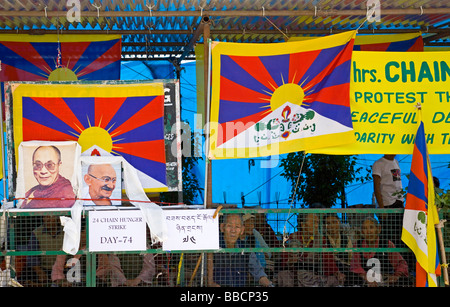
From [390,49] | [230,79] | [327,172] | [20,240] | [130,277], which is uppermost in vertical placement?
[390,49]

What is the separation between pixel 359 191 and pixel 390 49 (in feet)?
9.61

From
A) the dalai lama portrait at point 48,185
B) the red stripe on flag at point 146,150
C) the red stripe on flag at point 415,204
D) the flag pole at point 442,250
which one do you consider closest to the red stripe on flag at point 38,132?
the dalai lama portrait at point 48,185

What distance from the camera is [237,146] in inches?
217

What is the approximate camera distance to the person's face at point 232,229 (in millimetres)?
5625

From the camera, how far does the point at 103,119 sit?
18.9ft

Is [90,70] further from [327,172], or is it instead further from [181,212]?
[327,172]

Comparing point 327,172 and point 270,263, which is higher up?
point 327,172

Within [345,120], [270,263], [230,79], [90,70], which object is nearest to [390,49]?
[345,120]

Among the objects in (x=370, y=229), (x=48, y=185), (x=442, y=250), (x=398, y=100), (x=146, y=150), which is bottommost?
(x=442, y=250)

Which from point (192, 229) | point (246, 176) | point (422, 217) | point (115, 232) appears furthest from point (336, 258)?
point (246, 176)

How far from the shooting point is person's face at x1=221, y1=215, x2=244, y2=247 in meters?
5.62

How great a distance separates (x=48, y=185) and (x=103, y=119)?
0.85m

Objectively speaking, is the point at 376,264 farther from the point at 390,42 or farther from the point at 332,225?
the point at 390,42

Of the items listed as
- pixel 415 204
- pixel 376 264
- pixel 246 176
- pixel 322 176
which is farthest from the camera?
pixel 246 176
